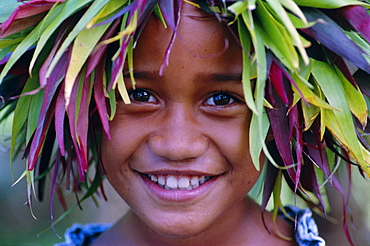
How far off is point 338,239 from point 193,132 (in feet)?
3.20

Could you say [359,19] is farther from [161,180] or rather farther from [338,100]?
[161,180]

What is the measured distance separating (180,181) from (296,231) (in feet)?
1.15

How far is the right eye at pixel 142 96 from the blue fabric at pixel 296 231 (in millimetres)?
418

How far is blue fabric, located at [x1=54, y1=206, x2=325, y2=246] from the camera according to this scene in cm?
124

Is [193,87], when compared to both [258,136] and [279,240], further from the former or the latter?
[279,240]

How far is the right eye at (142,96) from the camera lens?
105cm

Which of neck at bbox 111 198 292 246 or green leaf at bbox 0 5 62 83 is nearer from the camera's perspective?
green leaf at bbox 0 5 62 83

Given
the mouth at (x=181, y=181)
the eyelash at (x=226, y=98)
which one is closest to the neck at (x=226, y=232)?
the mouth at (x=181, y=181)

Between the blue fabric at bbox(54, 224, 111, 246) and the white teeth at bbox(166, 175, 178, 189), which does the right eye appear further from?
the blue fabric at bbox(54, 224, 111, 246)

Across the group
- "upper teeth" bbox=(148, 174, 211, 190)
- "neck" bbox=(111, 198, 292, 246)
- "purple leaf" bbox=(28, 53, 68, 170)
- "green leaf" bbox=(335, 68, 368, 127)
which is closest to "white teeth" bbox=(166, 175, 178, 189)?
"upper teeth" bbox=(148, 174, 211, 190)

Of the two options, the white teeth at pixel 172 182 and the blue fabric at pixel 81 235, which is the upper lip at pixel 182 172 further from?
the blue fabric at pixel 81 235

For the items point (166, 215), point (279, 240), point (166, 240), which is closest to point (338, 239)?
point (279, 240)

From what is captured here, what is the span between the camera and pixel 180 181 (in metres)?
1.08

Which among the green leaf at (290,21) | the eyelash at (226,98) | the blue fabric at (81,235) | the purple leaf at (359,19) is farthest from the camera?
the blue fabric at (81,235)
